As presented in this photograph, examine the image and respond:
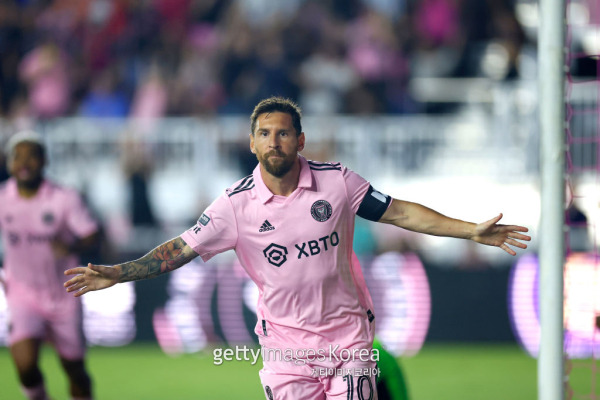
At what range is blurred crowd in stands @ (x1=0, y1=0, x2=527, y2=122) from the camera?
557 inches

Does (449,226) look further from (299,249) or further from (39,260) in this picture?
(39,260)

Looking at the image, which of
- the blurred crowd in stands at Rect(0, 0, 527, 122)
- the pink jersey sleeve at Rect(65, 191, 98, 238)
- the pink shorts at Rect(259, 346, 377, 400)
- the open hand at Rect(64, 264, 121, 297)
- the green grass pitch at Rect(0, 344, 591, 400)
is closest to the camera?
the open hand at Rect(64, 264, 121, 297)

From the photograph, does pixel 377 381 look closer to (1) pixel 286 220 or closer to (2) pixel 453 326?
(1) pixel 286 220

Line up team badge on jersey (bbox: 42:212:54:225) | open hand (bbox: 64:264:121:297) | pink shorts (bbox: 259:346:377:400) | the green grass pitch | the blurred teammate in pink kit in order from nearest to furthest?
1. open hand (bbox: 64:264:121:297)
2. pink shorts (bbox: 259:346:377:400)
3. the blurred teammate in pink kit
4. team badge on jersey (bbox: 42:212:54:225)
5. the green grass pitch

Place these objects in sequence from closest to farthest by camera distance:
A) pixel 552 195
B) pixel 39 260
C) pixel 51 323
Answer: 1. pixel 552 195
2. pixel 51 323
3. pixel 39 260

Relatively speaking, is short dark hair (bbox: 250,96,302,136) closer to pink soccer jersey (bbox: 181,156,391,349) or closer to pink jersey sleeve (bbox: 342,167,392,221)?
pink soccer jersey (bbox: 181,156,391,349)

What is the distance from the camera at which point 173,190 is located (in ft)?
44.0

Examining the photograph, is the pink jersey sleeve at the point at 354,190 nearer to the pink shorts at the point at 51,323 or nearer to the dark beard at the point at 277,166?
the dark beard at the point at 277,166

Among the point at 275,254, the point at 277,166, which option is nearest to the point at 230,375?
the point at 275,254

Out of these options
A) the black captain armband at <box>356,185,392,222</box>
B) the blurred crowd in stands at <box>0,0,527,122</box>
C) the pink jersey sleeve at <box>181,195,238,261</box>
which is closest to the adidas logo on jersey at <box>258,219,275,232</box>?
the pink jersey sleeve at <box>181,195,238,261</box>

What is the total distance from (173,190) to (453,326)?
4.27m

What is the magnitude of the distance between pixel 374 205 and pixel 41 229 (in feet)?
13.2

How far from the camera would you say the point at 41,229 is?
27.6ft

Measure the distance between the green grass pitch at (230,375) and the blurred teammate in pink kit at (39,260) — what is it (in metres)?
1.48
